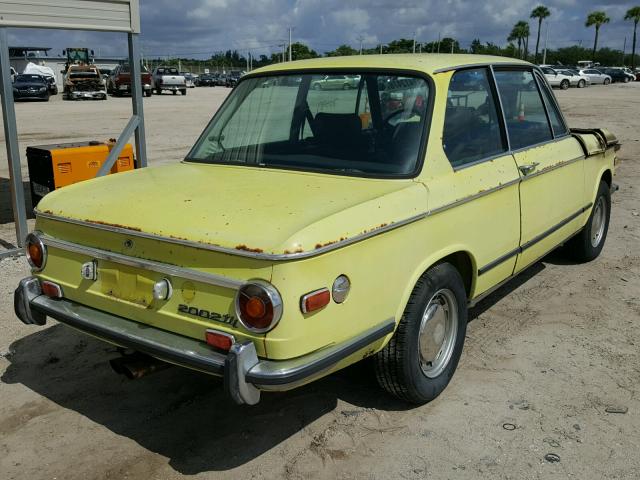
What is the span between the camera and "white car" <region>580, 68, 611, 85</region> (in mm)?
49969

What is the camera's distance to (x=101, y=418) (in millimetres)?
3551

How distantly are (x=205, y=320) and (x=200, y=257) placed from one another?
10.9 inches

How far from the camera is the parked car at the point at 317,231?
2.71 meters

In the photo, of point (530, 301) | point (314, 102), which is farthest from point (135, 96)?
point (530, 301)

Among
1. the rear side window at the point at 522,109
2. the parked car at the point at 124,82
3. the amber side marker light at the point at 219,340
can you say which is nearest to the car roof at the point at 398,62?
the rear side window at the point at 522,109

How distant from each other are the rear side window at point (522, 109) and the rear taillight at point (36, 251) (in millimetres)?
2972

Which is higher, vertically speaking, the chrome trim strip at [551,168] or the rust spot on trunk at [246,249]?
the chrome trim strip at [551,168]

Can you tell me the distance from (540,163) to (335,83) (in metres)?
1.57

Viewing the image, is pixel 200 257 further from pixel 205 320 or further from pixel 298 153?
pixel 298 153

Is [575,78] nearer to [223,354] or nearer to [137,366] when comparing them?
[137,366]

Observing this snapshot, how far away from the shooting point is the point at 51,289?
11.3 ft

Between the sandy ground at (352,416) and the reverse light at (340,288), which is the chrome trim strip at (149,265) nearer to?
the reverse light at (340,288)

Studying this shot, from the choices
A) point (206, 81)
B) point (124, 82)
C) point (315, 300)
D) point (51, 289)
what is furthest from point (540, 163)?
point (206, 81)

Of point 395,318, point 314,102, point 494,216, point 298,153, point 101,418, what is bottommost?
point 101,418
